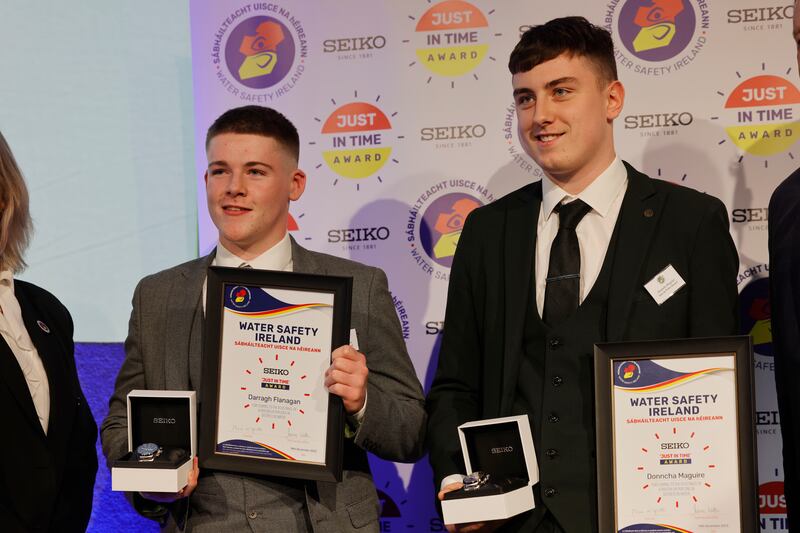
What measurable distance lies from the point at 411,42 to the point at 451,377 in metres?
1.66

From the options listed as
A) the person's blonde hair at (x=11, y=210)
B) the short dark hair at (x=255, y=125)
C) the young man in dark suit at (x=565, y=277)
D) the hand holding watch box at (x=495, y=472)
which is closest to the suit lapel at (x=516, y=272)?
the young man in dark suit at (x=565, y=277)

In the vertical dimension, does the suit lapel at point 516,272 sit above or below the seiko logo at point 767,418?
above

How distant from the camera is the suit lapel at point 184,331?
9.06 ft

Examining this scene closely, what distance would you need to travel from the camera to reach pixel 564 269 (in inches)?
105

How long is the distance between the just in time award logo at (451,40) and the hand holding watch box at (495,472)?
179 cm

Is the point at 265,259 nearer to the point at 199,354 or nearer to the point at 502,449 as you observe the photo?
the point at 199,354

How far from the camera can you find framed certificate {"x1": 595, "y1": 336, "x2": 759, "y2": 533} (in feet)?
7.50

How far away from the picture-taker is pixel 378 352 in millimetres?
2881

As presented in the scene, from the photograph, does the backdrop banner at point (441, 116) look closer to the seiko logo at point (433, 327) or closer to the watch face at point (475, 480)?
the seiko logo at point (433, 327)

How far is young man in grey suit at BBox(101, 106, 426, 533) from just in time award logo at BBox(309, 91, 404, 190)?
2.57 ft

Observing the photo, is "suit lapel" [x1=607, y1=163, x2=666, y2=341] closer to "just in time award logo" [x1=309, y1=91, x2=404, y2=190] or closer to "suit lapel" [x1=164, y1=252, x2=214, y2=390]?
"suit lapel" [x1=164, y1=252, x2=214, y2=390]

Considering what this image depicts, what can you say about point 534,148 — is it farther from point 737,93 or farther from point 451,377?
point 737,93

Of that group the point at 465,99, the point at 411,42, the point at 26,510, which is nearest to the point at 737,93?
the point at 465,99

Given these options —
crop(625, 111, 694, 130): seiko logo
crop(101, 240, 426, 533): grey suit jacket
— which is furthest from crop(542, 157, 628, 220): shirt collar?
crop(625, 111, 694, 130): seiko logo
